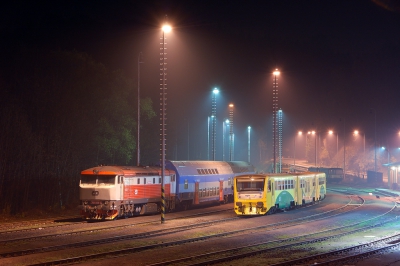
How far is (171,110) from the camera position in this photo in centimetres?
9081

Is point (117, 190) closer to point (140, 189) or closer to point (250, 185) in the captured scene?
point (140, 189)

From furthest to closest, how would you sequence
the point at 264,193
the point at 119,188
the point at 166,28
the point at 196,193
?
1. the point at 196,193
2. the point at 264,193
3. the point at 119,188
4. the point at 166,28

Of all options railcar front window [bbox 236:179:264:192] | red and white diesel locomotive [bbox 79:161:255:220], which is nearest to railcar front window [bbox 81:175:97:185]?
red and white diesel locomotive [bbox 79:161:255:220]

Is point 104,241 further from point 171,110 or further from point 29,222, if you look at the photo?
point 171,110

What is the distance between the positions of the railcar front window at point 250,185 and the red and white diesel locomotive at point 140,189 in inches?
221

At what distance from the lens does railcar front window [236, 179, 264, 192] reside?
3620cm

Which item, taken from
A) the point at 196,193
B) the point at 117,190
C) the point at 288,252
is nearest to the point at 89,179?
the point at 117,190

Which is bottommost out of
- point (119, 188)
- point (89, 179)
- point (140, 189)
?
point (140, 189)

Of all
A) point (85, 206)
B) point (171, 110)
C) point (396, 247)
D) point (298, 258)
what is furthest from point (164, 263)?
point (171, 110)

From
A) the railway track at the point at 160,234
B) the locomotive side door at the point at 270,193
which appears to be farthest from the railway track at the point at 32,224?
the locomotive side door at the point at 270,193

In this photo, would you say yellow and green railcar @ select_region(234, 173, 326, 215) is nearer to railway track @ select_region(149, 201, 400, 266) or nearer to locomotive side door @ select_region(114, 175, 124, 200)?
locomotive side door @ select_region(114, 175, 124, 200)

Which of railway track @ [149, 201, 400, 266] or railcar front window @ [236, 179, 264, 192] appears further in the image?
railcar front window @ [236, 179, 264, 192]

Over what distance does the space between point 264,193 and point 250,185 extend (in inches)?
41.1

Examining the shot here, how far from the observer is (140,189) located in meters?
36.2
